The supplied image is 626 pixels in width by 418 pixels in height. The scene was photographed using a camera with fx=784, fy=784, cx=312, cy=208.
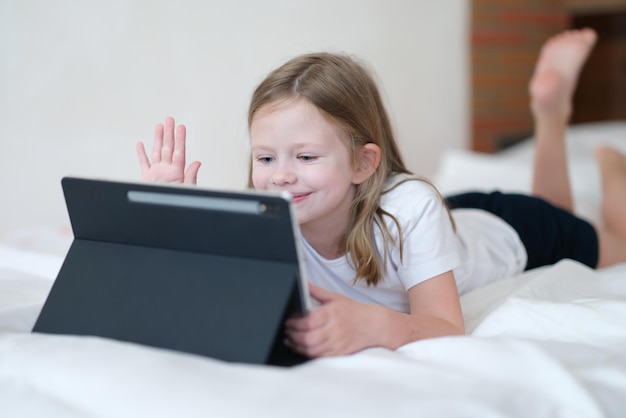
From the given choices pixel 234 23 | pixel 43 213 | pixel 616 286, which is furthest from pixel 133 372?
pixel 234 23

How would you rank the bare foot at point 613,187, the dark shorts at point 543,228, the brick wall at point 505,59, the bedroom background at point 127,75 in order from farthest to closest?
the brick wall at point 505,59
the bedroom background at point 127,75
the bare foot at point 613,187
the dark shorts at point 543,228

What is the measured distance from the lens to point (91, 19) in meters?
2.20

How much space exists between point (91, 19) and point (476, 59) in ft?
5.13

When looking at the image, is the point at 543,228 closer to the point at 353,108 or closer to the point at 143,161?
the point at 353,108

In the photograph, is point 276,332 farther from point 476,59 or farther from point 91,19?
point 476,59

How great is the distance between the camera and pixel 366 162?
1212mm

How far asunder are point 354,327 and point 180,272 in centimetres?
21

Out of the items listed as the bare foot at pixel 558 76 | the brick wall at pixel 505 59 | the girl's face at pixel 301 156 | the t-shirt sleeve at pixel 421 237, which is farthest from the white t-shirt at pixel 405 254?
the brick wall at pixel 505 59

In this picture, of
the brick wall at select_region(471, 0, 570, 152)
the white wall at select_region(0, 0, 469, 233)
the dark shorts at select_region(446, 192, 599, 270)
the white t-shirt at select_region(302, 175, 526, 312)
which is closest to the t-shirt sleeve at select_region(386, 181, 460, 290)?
the white t-shirt at select_region(302, 175, 526, 312)

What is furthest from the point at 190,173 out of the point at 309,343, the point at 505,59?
the point at 505,59

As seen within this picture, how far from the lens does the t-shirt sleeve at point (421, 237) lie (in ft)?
3.76

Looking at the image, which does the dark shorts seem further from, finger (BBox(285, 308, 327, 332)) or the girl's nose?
finger (BBox(285, 308, 327, 332))

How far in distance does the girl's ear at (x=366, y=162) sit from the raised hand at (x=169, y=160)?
25 cm

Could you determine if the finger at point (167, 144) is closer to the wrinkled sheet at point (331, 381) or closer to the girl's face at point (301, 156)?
the girl's face at point (301, 156)
